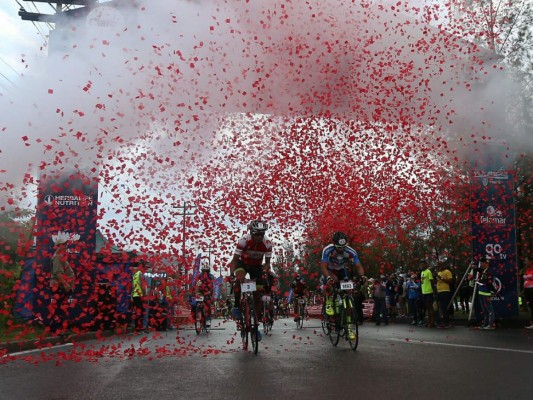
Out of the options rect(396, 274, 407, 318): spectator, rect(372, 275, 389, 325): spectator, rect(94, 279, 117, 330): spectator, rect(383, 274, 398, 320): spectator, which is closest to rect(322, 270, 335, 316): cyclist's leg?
rect(94, 279, 117, 330): spectator

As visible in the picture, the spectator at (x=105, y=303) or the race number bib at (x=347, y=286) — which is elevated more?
the race number bib at (x=347, y=286)

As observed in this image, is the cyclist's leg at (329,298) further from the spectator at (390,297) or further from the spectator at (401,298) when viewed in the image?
the spectator at (401,298)

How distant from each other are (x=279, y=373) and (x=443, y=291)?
1210 cm

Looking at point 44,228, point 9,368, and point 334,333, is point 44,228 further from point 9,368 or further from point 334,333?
point 334,333

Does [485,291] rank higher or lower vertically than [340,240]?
lower

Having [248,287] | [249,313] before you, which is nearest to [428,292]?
[249,313]

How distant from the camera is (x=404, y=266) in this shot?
44.9 meters

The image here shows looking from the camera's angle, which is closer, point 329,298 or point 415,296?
point 329,298

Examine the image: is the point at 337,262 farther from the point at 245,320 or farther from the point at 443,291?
the point at 443,291

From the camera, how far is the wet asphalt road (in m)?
5.86

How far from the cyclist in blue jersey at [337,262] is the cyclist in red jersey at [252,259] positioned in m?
1.06

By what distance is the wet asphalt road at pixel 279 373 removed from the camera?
19.2ft

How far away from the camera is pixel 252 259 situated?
1038 cm

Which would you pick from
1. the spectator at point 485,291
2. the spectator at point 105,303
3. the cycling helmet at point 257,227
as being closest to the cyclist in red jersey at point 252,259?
the cycling helmet at point 257,227
